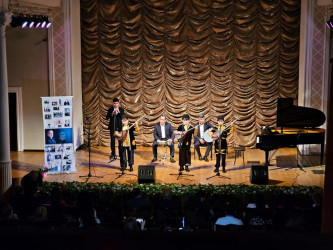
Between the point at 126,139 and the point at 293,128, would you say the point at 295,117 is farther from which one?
the point at 126,139

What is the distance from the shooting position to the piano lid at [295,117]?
11266 mm

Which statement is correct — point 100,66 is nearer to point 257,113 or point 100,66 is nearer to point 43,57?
point 43,57

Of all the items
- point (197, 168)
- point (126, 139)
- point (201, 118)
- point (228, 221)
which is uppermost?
point (201, 118)

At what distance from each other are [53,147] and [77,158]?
213cm

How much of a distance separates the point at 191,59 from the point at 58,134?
503cm

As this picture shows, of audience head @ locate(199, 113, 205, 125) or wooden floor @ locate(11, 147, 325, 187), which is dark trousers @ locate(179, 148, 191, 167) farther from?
audience head @ locate(199, 113, 205, 125)

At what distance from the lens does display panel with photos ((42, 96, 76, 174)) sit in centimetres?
Answer: 1080

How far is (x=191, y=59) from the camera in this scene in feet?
46.1

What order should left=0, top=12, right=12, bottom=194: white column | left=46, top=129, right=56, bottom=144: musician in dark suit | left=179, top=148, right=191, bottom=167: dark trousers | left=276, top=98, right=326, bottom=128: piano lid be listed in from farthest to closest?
left=276, top=98, right=326, bottom=128: piano lid, left=46, top=129, right=56, bottom=144: musician in dark suit, left=179, top=148, right=191, bottom=167: dark trousers, left=0, top=12, right=12, bottom=194: white column

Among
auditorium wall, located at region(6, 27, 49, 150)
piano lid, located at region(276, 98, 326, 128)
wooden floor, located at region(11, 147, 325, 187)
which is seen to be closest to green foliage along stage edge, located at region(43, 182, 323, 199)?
wooden floor, located at region(11, 147, 325, 187)

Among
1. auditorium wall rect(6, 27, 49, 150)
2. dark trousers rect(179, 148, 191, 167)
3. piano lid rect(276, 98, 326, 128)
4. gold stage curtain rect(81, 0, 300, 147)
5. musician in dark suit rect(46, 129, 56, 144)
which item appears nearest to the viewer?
dark trousers rect(179, 148, 191, 167)

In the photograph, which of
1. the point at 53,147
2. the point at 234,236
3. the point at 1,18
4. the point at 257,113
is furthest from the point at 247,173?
the point at 234,236

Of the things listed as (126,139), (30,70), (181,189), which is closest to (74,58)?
(30,70)

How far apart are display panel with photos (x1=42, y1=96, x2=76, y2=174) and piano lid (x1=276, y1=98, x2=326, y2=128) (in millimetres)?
5045
